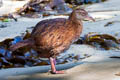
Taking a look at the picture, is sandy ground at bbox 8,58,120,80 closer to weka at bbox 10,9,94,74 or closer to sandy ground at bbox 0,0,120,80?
sandy ground at bbox 0,0,120,80

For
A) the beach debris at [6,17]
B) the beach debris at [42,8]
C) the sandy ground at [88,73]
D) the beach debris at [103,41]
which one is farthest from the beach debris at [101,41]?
the beach debris at [42,8]

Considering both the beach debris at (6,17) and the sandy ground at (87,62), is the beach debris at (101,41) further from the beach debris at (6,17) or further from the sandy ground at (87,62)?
the beach debris at (6,17)

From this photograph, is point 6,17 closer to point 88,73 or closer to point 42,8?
point 42,8

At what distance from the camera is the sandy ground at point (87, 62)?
12.7ft

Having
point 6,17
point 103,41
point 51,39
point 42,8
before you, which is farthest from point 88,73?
point 42,8

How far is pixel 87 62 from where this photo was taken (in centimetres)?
453

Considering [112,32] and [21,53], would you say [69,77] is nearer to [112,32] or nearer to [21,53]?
[21,53]

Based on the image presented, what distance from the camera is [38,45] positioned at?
13.9ft

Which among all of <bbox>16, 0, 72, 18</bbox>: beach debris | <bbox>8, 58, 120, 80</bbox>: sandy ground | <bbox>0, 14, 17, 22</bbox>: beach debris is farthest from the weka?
<bbox>16, 0, 72, 18</bbox>: beach debris

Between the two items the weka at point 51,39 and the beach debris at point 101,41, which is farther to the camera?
the beach debris at point 101,41

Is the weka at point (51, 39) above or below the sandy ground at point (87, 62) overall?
above

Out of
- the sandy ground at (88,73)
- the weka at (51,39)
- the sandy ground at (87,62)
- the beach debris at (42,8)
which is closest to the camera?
the sandy ground at (88,73)

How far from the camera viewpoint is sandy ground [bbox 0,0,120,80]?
152 inches

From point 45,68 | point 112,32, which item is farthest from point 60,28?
point 112,32
